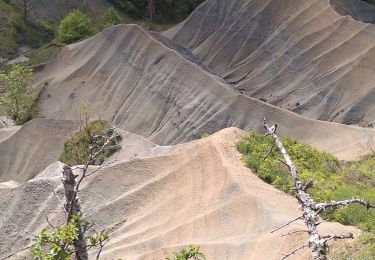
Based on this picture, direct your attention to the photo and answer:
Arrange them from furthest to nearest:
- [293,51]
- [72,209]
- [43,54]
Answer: [43,54], [293,51], [72,209]

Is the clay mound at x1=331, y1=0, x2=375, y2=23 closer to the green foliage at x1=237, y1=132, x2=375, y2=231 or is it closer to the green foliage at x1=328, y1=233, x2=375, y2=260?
the green foliage at x1=237, y1=132, x2=375, y2=231

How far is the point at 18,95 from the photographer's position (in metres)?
41.0

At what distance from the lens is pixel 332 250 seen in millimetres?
15008

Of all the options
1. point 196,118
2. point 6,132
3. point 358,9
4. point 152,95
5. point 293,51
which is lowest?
point 6,132

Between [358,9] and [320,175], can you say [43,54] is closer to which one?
[358,9]

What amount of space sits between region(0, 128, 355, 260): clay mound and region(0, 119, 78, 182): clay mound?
30.6 feet

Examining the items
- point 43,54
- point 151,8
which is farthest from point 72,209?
point 151,8

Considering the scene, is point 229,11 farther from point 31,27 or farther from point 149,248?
point 149,248

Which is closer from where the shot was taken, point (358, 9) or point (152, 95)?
point (152, 95)

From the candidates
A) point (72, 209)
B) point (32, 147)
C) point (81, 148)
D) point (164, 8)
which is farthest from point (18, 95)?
point (72, 209)

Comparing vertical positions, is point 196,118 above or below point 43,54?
below

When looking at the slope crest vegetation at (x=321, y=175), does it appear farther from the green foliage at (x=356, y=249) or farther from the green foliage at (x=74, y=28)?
the green foliage at (x=74, y=28)

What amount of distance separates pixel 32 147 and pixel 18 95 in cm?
596

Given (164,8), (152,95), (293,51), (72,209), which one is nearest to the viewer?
(72,209)
